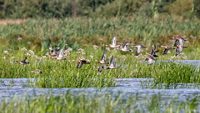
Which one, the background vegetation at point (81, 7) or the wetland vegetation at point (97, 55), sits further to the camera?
the background vegetation at point (81, 7)

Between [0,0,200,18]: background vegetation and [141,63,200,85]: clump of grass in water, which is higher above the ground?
[0,0,200,18]: background vegetation

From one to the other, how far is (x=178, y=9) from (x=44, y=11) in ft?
51.8

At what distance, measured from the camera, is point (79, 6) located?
90.6m

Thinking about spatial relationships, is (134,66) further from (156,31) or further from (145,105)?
(156,31)

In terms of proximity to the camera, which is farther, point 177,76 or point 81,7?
point 81,7

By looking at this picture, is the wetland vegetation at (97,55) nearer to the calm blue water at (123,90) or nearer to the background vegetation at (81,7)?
the background vegetation at (81,7)

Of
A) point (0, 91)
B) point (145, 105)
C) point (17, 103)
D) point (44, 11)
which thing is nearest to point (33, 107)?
point (17, 103)

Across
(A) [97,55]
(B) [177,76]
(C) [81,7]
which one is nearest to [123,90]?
(B) [177,76]

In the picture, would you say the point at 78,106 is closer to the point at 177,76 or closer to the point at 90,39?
the point at 177,76

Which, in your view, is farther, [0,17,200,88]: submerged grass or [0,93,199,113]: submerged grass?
[0,17,200,88]: submerged grass

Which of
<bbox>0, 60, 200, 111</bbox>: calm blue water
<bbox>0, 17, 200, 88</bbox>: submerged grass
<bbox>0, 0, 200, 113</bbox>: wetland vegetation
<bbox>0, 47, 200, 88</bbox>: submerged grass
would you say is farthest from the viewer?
<bbox>0, 17, 200, 88</bbox>: submerged grass

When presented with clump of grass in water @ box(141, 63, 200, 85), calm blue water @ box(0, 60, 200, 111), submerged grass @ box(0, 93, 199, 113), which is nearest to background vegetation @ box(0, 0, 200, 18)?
clump of grass in water @ box(141, 63, 200, 85)

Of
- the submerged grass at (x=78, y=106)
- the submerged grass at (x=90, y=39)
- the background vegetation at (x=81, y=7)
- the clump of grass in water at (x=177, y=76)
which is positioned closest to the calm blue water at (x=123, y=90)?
the clump of grass in water at (x=177, y=76)

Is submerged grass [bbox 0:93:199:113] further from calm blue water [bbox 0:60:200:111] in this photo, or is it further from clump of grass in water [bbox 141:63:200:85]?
clump of grass in water [bbox 141:63:200:85]
